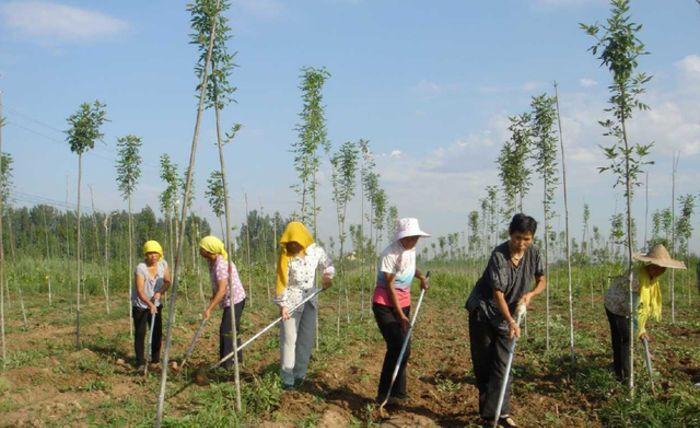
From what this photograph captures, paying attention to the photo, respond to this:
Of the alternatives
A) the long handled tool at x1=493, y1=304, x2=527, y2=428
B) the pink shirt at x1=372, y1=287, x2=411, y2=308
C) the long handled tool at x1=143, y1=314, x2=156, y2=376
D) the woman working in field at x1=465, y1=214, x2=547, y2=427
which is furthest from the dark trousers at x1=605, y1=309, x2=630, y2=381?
the long handled tool at x1=143, y1=314, x2=156, y2=376

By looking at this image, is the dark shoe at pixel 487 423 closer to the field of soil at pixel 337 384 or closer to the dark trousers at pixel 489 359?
the dark trousers at pixel 489 359

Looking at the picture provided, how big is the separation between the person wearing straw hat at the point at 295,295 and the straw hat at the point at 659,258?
3237 mm

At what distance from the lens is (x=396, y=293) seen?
5.64m

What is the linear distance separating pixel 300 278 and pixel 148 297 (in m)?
2.46

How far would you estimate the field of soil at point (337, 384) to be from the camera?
212 inches

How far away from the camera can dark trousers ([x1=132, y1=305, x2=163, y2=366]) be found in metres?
7.54

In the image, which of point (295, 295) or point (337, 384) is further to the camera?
point (337, 384)

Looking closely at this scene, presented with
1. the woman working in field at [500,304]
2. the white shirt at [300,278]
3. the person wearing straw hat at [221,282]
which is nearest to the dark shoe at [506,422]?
the woman working in field at [500,304]

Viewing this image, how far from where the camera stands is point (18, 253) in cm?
2161

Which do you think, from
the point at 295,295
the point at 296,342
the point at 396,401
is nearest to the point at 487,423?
the point at 396,401

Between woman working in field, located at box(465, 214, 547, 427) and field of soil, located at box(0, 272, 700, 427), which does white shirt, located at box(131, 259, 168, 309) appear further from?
woman working in field, located at box(465, 214, 547, 427)

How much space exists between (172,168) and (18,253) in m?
12.8

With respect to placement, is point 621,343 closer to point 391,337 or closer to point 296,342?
point 391,337

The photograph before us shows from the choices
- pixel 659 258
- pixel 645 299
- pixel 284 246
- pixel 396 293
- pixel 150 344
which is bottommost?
pixel 150 344
